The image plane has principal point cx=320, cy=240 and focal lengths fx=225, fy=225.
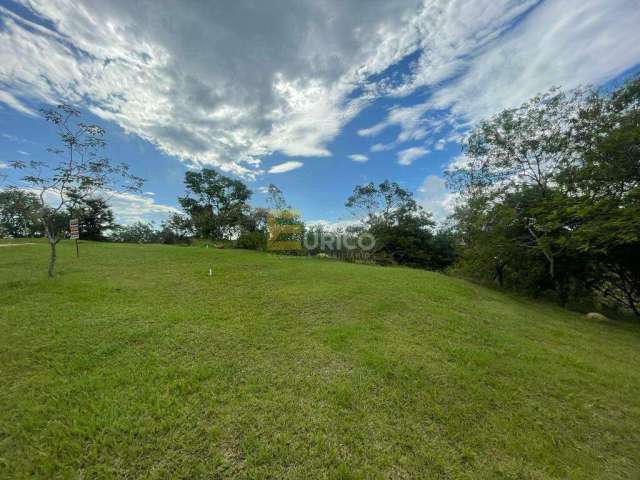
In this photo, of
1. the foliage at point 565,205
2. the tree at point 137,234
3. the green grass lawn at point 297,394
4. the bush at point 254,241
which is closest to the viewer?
the green grass lawn at point 297,394

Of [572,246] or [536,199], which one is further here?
[536,199]

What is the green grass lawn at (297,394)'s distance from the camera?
1.82 meters

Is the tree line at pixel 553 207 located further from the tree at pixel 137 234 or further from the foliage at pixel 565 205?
the tree at pixel 137 234

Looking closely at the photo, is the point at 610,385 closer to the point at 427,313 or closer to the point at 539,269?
the point at 427,313

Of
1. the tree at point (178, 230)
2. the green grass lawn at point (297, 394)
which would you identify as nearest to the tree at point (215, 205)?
the tree at point (178, 230)

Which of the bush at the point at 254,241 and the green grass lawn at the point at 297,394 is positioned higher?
the bush at the point at 254,241

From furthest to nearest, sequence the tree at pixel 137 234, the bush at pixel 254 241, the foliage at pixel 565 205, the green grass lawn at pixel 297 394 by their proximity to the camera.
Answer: the tree at pixel 137 234 → the bush at pixel 254 241 → the foliage at pixel 565 205 → the green grass lawn at pixel 297 394

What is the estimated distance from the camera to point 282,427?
209 cm

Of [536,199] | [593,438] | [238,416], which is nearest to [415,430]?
[238,416]

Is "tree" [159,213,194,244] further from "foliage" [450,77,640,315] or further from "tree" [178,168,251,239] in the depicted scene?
"foliage" [450,77,640,315]

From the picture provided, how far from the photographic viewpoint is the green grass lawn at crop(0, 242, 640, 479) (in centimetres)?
182

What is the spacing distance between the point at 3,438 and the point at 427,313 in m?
6.13

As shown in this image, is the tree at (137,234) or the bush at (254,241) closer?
the bush at (254,241)

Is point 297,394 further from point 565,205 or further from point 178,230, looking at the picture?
point 178,230
